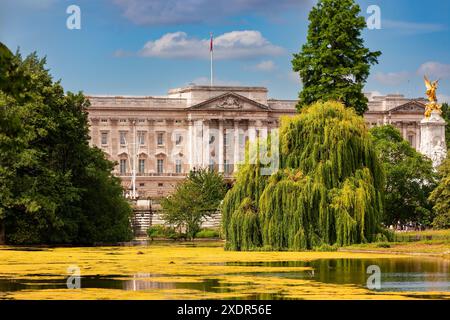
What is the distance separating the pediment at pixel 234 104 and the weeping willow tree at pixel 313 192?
300 feet

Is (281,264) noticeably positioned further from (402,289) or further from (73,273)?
(402,289)

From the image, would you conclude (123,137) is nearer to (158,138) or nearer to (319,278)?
(158,138)

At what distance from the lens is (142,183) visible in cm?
13662

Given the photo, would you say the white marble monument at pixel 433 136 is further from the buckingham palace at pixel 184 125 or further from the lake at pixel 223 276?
the buckingham palace at pixel 184 125

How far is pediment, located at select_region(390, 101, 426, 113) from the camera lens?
14825 cm

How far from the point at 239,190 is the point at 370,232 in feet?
16.8

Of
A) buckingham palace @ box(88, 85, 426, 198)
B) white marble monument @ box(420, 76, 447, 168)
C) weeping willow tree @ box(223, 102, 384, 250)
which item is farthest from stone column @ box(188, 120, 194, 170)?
weeping willow tree @ box(223, 102, 384, 250)

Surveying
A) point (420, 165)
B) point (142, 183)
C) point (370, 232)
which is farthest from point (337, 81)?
point (142, 183)

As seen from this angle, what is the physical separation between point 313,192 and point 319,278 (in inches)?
618

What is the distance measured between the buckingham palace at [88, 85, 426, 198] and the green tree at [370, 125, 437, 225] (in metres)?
61.2

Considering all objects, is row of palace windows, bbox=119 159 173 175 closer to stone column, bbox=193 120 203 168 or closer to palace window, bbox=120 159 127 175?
palace window, bbox=120 159 127 175

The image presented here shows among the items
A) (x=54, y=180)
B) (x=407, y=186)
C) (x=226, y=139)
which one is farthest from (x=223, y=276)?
(x=226, y=139)

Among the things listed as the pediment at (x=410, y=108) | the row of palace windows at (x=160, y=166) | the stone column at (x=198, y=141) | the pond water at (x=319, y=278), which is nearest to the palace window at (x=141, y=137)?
the row of palace windows at (x=160, y=166)

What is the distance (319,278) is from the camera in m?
32.4
